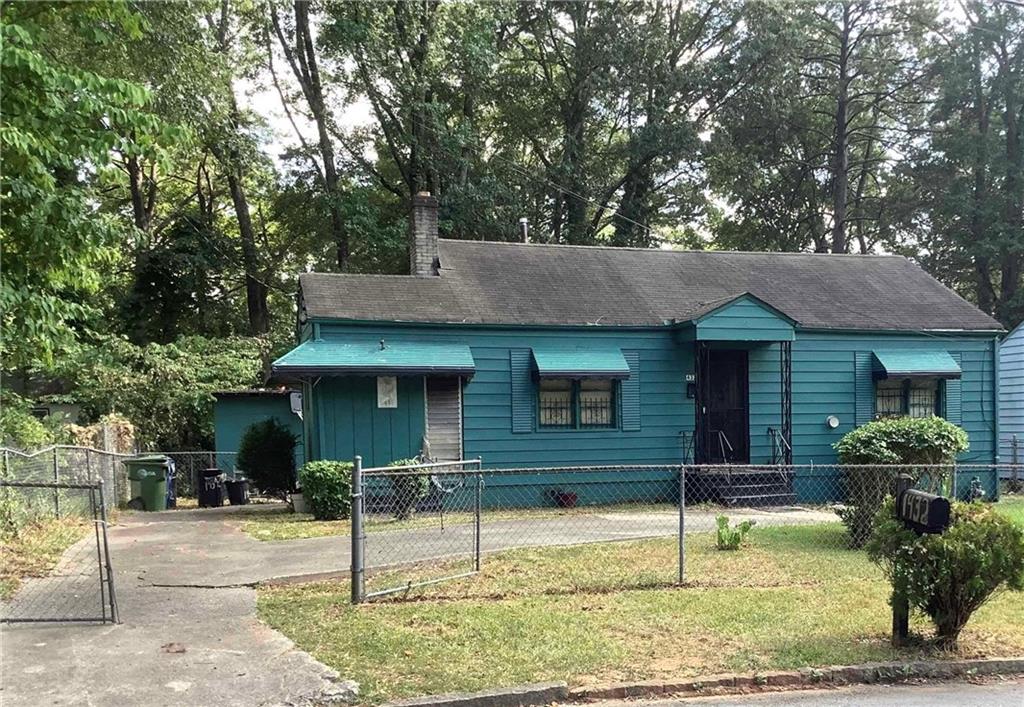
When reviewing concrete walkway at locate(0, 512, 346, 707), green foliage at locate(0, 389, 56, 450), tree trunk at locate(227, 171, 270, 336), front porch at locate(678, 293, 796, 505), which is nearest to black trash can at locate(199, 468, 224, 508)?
green foliage at locate(0, 389, 56, 450)

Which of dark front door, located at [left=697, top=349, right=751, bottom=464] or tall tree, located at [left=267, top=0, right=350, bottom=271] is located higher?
tall tree, located at [left=267, top=0, right=350, bottom=271]

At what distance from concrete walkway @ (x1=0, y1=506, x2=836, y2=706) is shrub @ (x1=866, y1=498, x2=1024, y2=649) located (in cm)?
384

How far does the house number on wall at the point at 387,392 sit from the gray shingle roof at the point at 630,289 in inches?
40.9

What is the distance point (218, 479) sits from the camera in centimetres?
1564

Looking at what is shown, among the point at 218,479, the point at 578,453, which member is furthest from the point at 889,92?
the point at 218,479

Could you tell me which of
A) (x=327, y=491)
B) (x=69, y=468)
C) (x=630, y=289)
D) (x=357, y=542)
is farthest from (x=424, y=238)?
(x=357, y=542)

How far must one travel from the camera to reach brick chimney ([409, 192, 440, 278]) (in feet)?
49.3

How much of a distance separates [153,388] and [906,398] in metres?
18.1

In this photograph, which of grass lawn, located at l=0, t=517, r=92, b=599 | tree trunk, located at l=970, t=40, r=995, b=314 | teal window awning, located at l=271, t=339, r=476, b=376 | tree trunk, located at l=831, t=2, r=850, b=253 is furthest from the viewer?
tree trunk, located at l=831, t=2, r=850, b=253

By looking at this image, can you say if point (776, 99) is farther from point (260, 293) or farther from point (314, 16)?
point (260, 293)

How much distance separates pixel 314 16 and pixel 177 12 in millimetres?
12424

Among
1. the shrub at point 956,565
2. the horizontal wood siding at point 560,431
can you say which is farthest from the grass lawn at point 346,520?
the shrub at point 956,565

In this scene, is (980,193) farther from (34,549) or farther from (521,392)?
(34,549)

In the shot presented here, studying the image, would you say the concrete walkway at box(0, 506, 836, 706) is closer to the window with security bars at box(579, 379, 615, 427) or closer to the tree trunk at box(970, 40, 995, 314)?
the window with security bars at box(579, 379, 615, 427)
